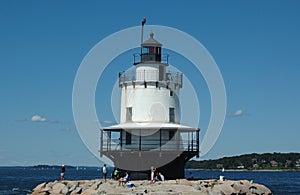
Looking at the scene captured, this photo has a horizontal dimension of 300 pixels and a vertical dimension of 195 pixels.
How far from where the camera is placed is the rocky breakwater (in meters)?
25.9

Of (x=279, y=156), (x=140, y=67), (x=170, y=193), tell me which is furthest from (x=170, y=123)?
(x=279, y=156)

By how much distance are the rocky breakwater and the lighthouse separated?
2.71 m

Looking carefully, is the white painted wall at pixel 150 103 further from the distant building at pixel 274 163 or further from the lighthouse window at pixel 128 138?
the distant building at pixel 274 163

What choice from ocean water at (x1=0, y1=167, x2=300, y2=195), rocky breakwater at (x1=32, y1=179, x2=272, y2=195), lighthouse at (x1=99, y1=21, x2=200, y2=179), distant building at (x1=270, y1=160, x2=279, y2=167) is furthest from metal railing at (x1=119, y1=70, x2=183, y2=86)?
distant building at (x1=270, y1=160, x2=279, y2=167)

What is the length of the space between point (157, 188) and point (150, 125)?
7.09m

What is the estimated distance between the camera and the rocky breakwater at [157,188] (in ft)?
84.9

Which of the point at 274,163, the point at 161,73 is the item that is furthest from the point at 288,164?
the point at 161,73

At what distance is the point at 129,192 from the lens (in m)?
25.6

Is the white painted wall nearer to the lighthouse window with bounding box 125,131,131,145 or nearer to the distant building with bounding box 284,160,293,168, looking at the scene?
the lighthouse window with bounding box 125,131,131,145

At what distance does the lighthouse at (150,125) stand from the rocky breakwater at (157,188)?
2.71m

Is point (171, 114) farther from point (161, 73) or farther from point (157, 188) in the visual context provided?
point (157, 188)

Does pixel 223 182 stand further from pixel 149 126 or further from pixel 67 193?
pixel 67 193

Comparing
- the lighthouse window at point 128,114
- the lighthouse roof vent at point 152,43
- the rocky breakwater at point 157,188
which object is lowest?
the rocky breakwater at point 157,188

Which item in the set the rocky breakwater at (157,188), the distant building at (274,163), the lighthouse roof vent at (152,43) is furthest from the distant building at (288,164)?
the lighthouse roof vent at (152,43)
